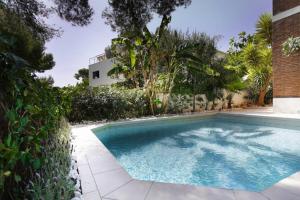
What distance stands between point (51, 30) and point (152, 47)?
509cm

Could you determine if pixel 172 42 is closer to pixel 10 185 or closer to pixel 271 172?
pixel 271 172

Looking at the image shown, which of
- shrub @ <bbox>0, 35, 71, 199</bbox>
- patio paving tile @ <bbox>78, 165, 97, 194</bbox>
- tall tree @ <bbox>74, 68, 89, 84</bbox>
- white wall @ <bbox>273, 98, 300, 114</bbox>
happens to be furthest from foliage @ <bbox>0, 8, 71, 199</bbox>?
tall tree @ <bbox>74, 68, 89, 84</bbox>

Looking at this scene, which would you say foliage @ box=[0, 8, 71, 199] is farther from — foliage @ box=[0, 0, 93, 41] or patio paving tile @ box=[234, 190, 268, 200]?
foliage @ box=[0, 0, 93, 41]

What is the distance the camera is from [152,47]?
11445 mm

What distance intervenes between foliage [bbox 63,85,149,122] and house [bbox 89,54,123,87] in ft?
46.6

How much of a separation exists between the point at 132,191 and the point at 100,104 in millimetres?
8476

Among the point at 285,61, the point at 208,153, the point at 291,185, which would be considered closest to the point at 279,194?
the point at 291,185

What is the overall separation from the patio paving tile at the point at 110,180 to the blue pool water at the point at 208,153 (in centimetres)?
101

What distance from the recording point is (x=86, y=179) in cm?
334

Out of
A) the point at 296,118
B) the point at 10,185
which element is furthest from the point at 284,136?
the point at 10,185

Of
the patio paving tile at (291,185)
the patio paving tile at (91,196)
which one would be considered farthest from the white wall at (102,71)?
the patio paving tile at (291,185)

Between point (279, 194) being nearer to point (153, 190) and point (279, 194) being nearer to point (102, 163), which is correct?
point (153, 190)

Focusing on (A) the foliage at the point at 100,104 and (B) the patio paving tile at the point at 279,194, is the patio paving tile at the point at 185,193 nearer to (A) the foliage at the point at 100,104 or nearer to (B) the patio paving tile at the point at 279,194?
(B) the patio paving tile at the point at 279,194

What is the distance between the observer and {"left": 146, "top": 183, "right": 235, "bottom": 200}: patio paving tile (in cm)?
264
